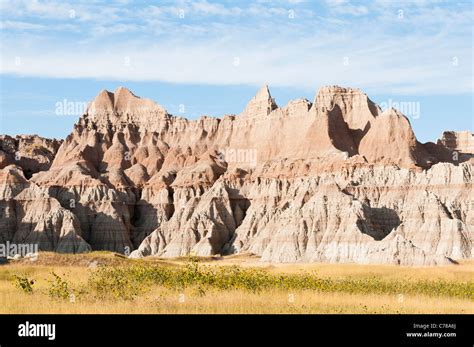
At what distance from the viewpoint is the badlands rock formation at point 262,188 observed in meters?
110

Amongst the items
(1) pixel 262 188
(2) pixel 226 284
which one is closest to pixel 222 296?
(2) pixel 226 284

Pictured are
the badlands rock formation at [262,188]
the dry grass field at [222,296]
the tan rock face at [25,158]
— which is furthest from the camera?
the tan rock face at [25,158]

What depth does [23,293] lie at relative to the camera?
33.0m

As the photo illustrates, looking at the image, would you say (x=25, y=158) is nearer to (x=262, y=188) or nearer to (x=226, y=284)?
(x=262, y=188)

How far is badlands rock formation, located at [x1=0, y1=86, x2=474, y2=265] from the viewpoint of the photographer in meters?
110

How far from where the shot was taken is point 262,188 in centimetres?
14625

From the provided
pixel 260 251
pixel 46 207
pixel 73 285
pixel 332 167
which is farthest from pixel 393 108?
pixel 73 285

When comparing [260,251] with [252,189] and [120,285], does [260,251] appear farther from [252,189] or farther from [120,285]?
[120,285]

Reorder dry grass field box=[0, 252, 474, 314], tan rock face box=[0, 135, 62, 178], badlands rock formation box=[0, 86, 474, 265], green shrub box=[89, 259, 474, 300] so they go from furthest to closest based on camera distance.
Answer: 1. tan rock face box=[0, 135, 62, 178]
2. badlands rock formation box=[0, 86, 474, 265]
3. green shrub box=[89, 259, 474, 300]
4. dry grass field box=[0, 252, 474, 314]

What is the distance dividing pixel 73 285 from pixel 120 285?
5755 millimetres

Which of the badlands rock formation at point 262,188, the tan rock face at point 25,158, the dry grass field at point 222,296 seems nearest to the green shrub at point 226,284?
the dry grass field at point 222,296

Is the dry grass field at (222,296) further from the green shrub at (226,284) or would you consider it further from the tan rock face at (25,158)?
the tan rock face at (25,158)

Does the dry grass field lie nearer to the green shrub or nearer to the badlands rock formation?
the green shrub

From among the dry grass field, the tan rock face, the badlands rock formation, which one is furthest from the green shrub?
the tan rock face
